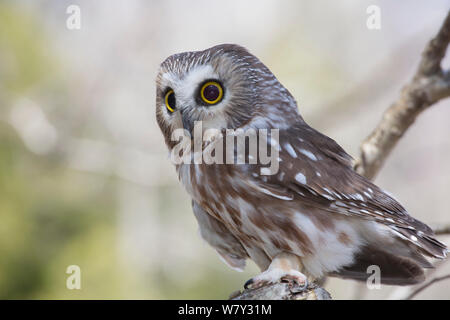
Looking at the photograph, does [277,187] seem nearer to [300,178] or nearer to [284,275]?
[300,178]

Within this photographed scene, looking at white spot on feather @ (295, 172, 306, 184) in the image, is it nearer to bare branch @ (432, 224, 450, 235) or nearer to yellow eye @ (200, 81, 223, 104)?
yellow eye @ (200, 81, 223, 104)

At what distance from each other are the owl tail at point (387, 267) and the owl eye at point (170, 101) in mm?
979

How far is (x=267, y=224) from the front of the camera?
1890 mm

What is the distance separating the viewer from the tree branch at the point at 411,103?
7.45 feet

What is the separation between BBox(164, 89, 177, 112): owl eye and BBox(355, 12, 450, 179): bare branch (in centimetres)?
97

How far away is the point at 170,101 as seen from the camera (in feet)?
6.86

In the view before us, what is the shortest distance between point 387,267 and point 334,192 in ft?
1.47

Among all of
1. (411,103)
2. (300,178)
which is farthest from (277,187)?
(411,103)

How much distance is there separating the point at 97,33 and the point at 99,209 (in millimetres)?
2872

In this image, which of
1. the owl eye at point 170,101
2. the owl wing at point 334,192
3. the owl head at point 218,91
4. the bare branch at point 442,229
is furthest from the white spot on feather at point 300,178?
the bare branch at point 442,229

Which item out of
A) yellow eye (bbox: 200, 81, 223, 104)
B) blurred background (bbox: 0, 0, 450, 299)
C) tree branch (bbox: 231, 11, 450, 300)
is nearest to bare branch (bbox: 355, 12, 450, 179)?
tree branch (bbox: 231, 11, 450, 300)

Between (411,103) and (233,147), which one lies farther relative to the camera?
(411,103)

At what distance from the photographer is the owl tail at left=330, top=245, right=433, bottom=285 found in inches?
79.0

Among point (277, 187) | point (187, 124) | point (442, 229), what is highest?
point (187, 124)
